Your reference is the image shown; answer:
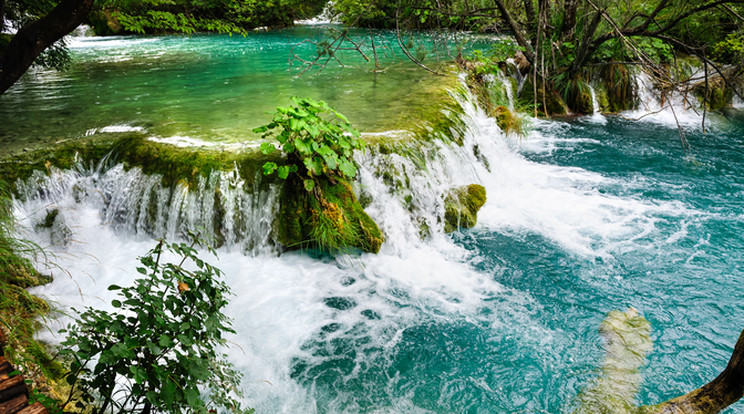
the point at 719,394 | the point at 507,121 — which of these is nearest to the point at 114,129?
the point at 719,394

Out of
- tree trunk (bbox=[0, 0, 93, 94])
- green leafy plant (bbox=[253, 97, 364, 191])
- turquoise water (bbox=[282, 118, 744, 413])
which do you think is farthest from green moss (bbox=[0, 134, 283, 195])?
turquoise water (bbox=[282, 118, 744, 413])

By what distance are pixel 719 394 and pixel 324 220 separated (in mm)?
3739

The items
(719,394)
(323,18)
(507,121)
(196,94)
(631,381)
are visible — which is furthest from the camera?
(323,18)

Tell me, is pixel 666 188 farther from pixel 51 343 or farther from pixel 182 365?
pixel 51 343

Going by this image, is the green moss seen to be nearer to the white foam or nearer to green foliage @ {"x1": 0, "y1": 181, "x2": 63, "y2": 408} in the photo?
the white foam

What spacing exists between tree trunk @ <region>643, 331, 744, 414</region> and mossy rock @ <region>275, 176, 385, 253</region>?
3.35 m

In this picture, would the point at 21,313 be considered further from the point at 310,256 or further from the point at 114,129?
the point at 114,129

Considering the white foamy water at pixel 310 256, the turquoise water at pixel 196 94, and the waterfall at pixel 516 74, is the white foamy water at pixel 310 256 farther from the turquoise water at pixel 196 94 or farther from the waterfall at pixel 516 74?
the waterfall at pixel 516 74

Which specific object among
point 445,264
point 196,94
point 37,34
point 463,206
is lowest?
point 445,264

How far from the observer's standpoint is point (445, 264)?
16.9 feet

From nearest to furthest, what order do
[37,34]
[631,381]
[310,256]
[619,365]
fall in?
[631,381] < [619,365] < [37,34] < [310,256]

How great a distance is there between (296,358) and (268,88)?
19.8ft

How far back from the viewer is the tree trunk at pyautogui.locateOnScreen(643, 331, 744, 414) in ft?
6.83

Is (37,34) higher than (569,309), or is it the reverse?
(37,34)
